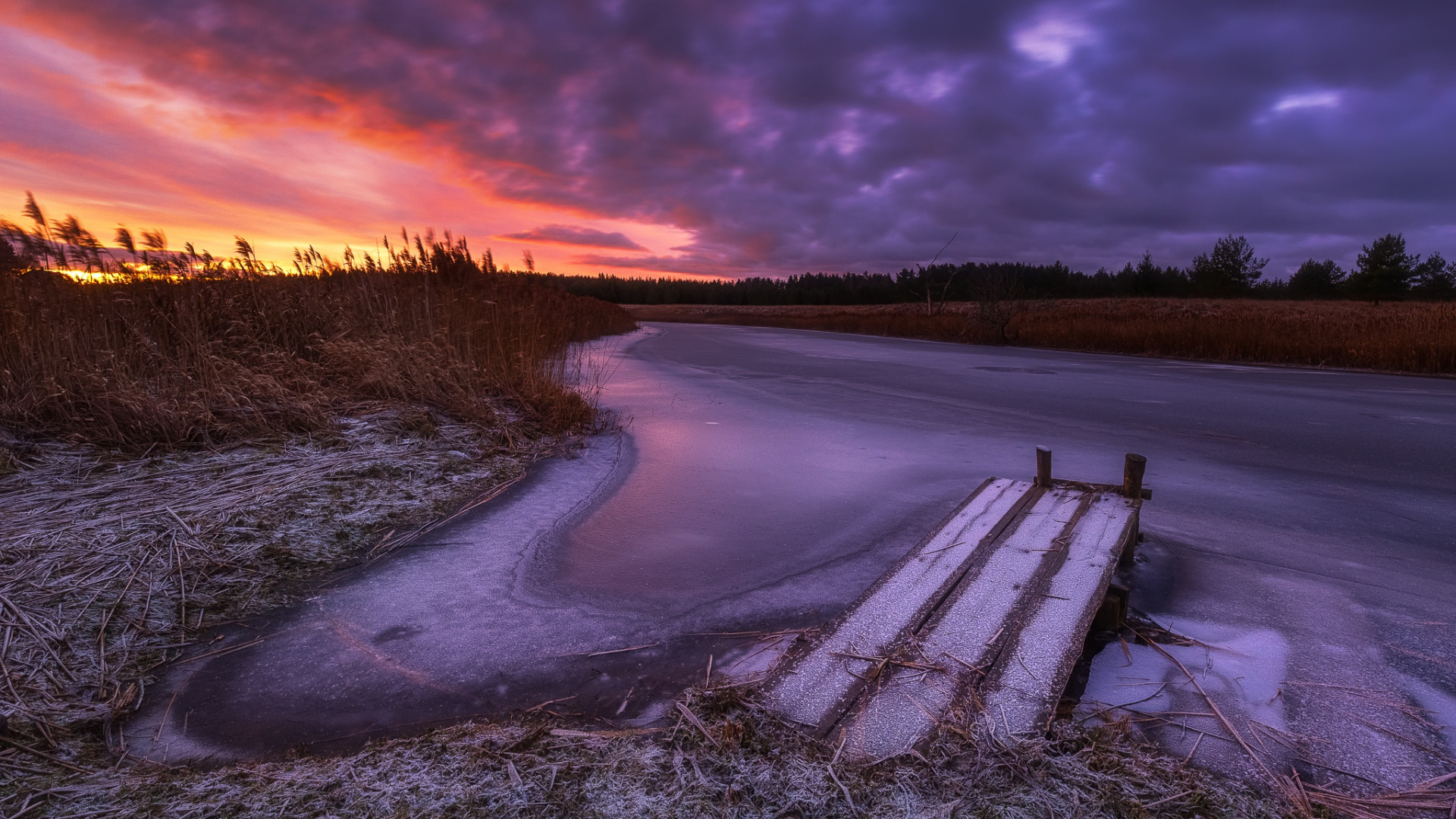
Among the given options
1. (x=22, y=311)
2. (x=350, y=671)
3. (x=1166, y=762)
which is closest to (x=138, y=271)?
(x=22, y=311)

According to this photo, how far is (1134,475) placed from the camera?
9.82 feet

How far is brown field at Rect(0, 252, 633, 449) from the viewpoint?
3.80 m

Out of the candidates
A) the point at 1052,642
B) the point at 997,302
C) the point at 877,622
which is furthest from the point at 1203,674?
the point at 997,302

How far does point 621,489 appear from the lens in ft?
12.9

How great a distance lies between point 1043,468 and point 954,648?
5.74ft

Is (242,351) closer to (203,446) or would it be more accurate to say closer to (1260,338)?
(203,446)

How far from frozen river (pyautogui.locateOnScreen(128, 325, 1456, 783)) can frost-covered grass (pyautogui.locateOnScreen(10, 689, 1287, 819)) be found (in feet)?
0.55

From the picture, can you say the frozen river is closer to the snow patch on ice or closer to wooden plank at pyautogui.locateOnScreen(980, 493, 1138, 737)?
the snow patch on ice

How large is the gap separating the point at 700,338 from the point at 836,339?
4175 millimetres

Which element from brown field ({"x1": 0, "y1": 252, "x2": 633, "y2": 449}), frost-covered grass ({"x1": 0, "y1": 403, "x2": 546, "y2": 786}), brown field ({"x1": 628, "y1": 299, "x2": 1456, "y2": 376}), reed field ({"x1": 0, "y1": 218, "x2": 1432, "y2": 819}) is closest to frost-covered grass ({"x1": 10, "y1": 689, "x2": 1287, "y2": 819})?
reed field ({"x1": 0, "y1": 218, "x2": 1432, "y2": 819})

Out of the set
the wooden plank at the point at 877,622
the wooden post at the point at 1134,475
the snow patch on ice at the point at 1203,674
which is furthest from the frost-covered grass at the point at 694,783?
the wooden post at the point at 1134,475

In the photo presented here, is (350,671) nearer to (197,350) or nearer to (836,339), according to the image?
(197,350)

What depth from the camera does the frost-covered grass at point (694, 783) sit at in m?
1.35

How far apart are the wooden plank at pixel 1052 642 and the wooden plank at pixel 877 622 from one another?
0.93 feet
